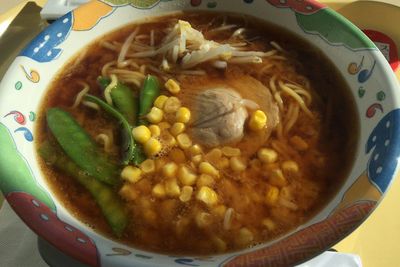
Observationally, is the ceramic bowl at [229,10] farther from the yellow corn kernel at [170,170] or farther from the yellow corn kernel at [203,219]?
the yellow corn kernel at [170,170]

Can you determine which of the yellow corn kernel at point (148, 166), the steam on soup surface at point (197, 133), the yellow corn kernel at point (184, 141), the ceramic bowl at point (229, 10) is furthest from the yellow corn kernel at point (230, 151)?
the ceramic bowl at point (229, 10)

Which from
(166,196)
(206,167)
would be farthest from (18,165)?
(206,167)

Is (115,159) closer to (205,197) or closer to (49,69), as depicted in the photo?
(205,197)

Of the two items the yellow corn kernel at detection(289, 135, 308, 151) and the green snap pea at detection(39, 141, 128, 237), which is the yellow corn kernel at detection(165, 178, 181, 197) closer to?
the green snap pea at detection(39, 141, 128, 237)

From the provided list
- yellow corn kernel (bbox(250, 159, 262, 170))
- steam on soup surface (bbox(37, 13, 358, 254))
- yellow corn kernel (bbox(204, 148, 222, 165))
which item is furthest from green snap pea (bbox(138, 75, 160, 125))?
yellow corn kernel (bbox(250, 159, 262, 170))

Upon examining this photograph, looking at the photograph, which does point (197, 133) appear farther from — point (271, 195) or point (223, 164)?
point (271, 195)
